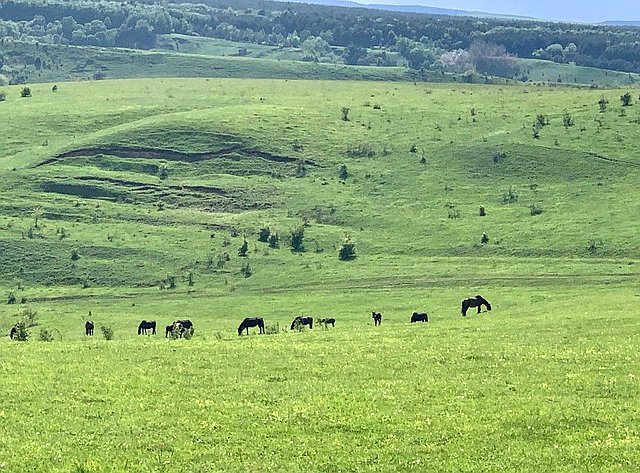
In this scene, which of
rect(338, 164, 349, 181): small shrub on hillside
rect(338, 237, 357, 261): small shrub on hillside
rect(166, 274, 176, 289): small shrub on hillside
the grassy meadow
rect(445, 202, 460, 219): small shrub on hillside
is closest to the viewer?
the grassy meadow

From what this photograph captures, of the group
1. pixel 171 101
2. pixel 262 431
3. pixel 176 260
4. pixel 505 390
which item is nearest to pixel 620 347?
pixel 505 390

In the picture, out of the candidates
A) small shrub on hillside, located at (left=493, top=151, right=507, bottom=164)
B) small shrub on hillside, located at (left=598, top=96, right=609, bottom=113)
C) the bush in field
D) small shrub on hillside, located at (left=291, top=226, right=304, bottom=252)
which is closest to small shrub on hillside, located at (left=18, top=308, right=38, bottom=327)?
small shrub on hillside, located at (left=291, top=226, right=304, bottom=252)

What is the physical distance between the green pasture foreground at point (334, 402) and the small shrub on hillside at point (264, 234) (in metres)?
43.7

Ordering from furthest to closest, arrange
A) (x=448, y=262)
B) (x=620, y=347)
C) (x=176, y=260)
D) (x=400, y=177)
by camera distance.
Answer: (x=400, y=177) < (x=176, y=260) < (x=448, y=262) < (x=620, y=347)

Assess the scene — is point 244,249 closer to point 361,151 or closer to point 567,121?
point 361,151

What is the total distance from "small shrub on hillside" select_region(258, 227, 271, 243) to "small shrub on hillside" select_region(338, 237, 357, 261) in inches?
273

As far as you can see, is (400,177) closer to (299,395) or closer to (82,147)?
(82,147)

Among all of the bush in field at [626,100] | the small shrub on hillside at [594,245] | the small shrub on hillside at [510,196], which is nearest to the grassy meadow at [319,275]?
the small shrub on hillside at [594,245]

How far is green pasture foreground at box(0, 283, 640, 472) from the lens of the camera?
60.9 ft

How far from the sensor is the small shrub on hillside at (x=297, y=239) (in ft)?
249

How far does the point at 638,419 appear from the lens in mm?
20469

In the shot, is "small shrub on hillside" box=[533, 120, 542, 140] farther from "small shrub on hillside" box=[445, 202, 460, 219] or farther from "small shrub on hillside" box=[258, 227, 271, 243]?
"small shrub on hillside" box=[258, 227, 271, 243]

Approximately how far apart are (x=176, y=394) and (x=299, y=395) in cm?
266

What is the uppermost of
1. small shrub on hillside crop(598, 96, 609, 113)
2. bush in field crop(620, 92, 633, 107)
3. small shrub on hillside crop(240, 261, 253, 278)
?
A: bush in field crop(620, 92, 633, 107)
